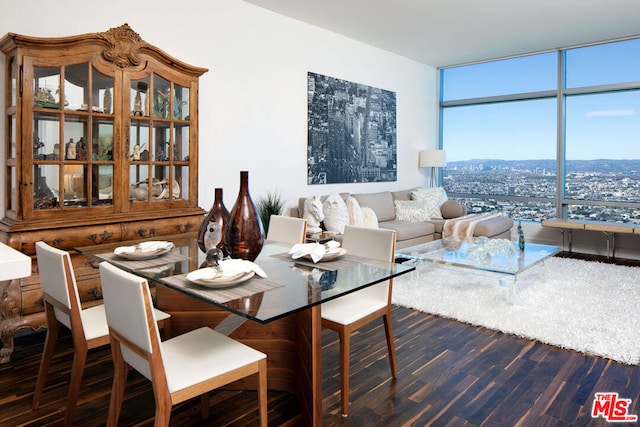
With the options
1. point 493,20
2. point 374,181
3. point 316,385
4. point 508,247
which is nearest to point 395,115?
point 374,181

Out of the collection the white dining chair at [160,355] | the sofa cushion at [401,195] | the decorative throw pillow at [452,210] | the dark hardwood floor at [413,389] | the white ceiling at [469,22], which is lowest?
the dark hardwood floor at [413,389]

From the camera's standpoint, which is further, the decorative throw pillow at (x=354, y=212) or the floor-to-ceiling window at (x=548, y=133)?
the floor-to-ceiling window at (x=548, y=133)

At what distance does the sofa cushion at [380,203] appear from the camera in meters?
5.56

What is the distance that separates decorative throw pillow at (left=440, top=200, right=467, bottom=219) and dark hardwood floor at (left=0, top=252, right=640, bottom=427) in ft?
11.1

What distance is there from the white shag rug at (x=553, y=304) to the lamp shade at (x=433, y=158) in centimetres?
236

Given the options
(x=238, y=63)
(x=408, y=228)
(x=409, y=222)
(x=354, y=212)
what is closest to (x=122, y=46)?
(x=238, y=63)

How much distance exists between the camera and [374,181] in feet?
20.5

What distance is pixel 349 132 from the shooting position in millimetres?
5773

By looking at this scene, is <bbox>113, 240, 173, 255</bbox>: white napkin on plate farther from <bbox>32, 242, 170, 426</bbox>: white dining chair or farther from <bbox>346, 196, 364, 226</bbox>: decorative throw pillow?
<bbox>346, 196, 364, 226</bbox>: decorative throw pillow

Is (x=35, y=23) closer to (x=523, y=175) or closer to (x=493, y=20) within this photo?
(x=493, y=20)

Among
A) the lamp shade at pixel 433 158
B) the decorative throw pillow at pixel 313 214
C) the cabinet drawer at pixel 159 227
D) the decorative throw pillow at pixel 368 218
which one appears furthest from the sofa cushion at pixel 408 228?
the cabinet drawer at pixel 159 227

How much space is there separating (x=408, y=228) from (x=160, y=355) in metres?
4.13

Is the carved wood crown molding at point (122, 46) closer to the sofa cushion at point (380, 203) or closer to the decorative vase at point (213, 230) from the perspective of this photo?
the decorative vase at point (213, 230)

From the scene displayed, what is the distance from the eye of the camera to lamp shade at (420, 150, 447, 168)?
6934 millimetres
